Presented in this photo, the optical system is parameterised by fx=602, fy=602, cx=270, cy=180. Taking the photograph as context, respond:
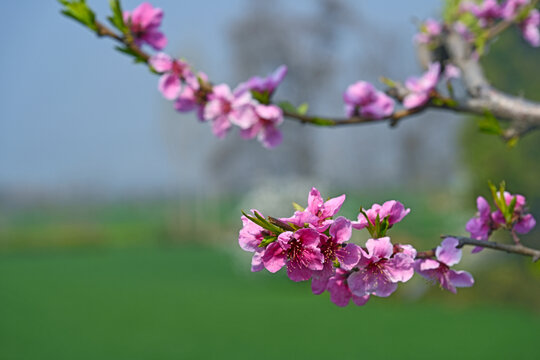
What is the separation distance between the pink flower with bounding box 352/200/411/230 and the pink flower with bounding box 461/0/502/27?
5.15 feet

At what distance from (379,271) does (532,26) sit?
162 centimetres

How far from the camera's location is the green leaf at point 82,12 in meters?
1.66

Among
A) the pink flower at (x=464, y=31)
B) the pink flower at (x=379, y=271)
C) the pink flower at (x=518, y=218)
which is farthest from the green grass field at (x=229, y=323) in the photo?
the pink flower at (x=379, y=271)

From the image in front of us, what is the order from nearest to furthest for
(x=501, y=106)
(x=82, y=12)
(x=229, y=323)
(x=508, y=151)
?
(x=82, y=12), (x=501, y=106), (x=229, y=323), (x=508, y=151)

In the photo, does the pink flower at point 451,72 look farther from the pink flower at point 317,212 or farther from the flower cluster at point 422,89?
the pink flower at point 317,212

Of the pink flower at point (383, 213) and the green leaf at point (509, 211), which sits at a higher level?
the green leaf at point (509, 211)

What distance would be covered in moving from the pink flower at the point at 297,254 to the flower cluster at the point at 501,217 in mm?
479

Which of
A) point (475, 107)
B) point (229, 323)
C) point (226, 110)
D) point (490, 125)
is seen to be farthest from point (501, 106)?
point (229, 323)

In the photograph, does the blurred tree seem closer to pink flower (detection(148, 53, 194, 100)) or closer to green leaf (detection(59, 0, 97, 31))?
pink flower (detection(148, 53, 194, 100))

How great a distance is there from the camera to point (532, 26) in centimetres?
228

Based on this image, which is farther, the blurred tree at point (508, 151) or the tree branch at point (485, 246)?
the blurred tree at point (508, 151)

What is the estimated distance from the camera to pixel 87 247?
16.2m

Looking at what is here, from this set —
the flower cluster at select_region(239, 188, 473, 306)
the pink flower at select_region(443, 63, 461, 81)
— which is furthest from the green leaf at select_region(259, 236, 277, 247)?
the pink flower at select_region(443, 63, 461, 81)

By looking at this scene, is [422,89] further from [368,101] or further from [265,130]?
[265,130]
